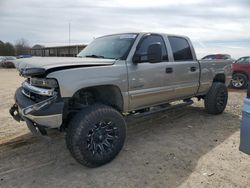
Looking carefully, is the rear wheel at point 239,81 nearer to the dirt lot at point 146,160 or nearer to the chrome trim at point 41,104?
the dirt lot at point 146,160

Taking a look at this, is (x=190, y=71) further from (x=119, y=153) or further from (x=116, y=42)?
(x=119, y=153)

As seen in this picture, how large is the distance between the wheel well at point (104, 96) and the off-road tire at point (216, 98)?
3.13 metres

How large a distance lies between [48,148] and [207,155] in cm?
263

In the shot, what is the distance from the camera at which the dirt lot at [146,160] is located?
3.95m

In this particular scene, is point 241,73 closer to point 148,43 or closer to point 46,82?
point 148,43

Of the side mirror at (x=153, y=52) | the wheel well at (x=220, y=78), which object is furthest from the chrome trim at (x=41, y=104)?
the wheel well at (x=220, y=78)

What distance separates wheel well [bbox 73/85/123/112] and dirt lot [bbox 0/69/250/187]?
81cm

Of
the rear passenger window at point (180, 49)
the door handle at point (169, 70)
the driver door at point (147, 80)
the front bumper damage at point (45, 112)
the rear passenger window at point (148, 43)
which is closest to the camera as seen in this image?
the front bumper damage at point (45, 112)

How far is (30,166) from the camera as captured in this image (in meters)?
4.41

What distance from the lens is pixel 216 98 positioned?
7.29m

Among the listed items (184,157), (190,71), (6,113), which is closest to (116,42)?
(190,71)

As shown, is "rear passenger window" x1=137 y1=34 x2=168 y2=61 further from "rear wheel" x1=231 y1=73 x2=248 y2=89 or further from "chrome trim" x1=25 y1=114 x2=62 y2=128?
"rear wheel" x1=231 y1=73 x2=248 y2=89

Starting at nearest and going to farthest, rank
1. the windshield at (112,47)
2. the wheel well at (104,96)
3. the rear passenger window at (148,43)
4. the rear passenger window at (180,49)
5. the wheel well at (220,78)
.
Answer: the wheel well at (104,96)
the windshield at (112,47)
the rear passenger window at (148,43)
the rear passenger window at (180,49)
the wheel well at (220,78)

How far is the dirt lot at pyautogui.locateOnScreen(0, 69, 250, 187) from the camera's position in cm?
395
